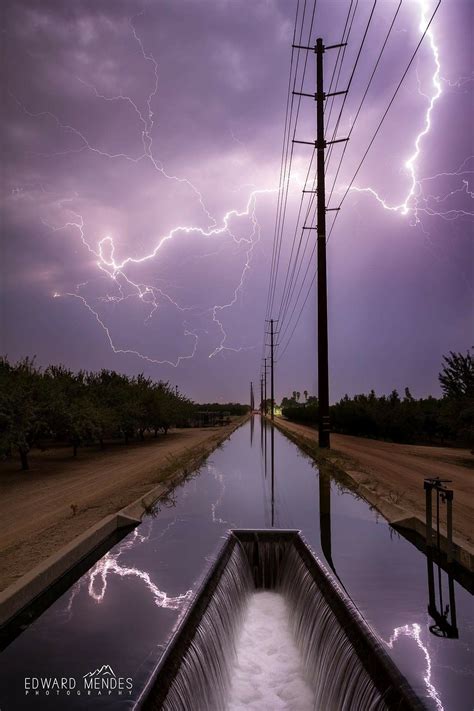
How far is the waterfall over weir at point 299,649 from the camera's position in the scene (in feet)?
15.8

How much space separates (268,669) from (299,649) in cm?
59

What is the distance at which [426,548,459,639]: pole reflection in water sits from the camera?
20.0 ft

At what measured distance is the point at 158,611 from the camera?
22.0 ft

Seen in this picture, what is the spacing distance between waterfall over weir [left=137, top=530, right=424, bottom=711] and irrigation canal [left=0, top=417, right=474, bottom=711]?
0.80 feet

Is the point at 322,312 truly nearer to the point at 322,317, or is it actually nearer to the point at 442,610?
the point at 322,317

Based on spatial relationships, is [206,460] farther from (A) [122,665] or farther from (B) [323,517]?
(A) [122,665]

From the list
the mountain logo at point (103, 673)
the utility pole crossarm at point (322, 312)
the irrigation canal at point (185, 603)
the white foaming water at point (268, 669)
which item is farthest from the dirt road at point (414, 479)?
the mountain logo at point (103, 673)

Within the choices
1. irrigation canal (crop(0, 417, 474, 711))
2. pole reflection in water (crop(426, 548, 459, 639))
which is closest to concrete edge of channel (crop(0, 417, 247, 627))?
irrigation canal (crop(0, 417, 474, 711))

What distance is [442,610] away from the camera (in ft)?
22.0

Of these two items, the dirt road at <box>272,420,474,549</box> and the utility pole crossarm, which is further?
the utility pole crossarm

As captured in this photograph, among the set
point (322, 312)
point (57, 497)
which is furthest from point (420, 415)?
point (57, 497)

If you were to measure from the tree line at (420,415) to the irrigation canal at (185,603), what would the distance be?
12438 mm

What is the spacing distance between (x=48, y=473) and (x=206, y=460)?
7.58 meters

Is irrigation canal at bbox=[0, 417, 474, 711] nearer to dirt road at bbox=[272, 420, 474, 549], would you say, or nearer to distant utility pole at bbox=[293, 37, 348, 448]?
dirt road at bbox=[272, 420, 474, 549]
